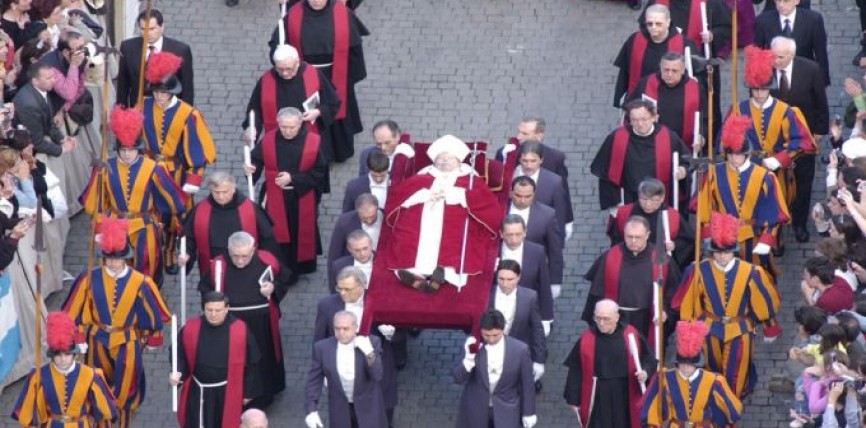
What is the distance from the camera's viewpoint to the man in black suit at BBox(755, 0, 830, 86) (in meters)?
23.9

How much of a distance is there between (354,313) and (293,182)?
2.24 metres

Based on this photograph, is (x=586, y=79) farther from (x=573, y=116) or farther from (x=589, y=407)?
(x=589, y=407)

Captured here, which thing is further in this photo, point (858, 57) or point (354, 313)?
point (858, 57)

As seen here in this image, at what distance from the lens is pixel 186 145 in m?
23.0

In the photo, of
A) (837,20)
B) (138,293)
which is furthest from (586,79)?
(138,293)

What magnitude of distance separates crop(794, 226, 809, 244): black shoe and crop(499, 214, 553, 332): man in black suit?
2.56m

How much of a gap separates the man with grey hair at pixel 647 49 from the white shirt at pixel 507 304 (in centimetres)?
321

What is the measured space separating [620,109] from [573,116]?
1.47ft

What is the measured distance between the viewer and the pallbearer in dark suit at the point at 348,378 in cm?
2052

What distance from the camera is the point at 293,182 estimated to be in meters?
22.8

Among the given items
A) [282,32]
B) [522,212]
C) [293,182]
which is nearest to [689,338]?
[522,212]

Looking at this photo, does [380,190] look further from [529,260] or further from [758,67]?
[758,67]

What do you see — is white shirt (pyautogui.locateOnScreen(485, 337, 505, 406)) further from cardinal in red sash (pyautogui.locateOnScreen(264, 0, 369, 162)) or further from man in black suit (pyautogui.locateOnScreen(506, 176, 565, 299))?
cardinal in red sash (pyautogui.locateOnScreen(264, 0, 369, 162))

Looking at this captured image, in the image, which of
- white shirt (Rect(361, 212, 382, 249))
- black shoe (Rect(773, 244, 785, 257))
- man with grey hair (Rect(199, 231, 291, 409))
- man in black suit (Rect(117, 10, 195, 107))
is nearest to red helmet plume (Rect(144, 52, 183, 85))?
man in black suit (Rect(117, 10, 195, 107))
